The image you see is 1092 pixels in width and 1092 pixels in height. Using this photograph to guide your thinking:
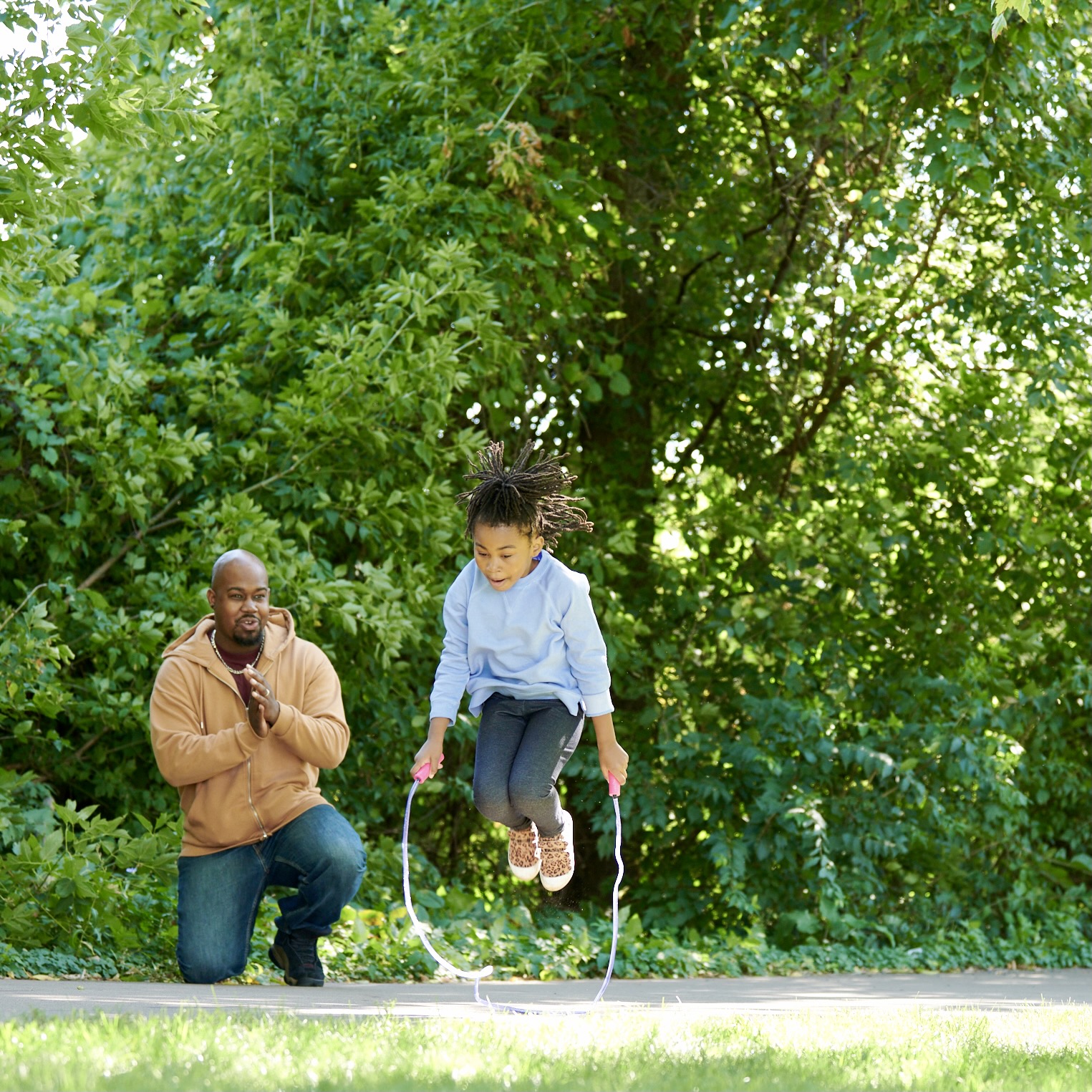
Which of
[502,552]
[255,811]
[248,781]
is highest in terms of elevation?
[502,552]

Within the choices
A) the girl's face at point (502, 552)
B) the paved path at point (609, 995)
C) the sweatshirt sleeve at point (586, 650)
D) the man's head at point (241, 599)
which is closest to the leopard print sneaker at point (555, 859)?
the paved path at point (609, 995)

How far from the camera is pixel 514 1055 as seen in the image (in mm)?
3828

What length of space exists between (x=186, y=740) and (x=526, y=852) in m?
1.52

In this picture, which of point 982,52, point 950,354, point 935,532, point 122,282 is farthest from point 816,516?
point 122,282

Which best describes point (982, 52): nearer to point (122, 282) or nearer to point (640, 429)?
point (640, 429)

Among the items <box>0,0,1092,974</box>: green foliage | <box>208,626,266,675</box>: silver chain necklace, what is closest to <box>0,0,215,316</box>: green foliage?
<box>0,0,1092,974</box>: green foliage

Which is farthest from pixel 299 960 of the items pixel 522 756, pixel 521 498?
pixel 521 498

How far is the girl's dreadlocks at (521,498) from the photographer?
5586 millimetres

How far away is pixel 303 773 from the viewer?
20.8 ft

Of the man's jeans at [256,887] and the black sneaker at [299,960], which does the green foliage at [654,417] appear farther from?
the black sneaker at [299,960]

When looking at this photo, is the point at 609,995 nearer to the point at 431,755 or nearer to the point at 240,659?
the point at 431,755

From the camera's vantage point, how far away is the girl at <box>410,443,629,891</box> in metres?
5.62

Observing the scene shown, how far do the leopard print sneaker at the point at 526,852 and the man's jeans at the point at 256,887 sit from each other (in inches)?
26.8

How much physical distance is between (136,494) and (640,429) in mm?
5243
